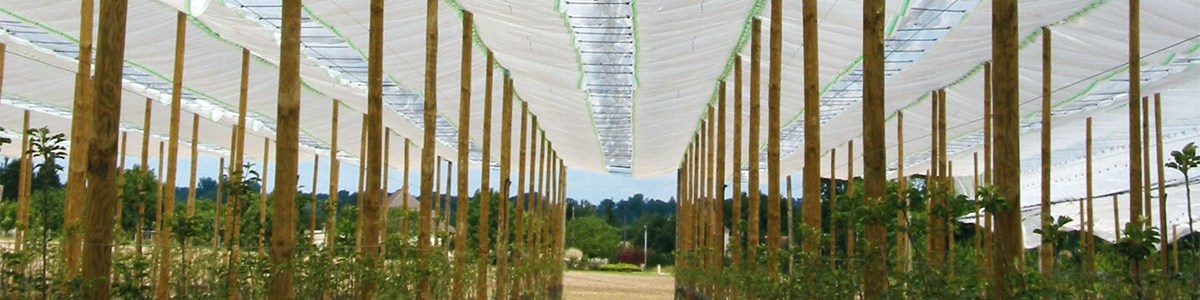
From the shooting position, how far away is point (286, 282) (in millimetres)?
6676

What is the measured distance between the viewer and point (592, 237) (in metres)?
55.3

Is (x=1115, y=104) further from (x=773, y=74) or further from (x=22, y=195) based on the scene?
(x=22, y=195)

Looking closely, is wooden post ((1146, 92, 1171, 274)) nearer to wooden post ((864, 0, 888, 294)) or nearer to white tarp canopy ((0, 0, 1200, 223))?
white tarp canopy ((0, 0, 1200, 223))

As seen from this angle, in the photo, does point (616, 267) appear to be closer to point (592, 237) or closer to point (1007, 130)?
point (592, 237)

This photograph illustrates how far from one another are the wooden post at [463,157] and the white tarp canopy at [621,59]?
13 cm

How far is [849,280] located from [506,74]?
1013 cm

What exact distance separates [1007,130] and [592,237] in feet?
166

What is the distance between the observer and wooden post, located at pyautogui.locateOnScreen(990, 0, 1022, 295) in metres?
5.00

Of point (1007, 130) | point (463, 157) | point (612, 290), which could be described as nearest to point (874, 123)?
point (1007, 130)

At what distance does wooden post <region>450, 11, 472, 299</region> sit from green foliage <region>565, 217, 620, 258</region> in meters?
41.1

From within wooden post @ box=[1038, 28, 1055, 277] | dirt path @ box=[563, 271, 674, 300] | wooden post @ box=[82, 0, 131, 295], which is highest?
wooden post @ box=[1038, 28, 1055, 277]

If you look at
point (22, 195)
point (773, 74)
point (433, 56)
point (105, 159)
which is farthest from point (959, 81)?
point (105, 159)

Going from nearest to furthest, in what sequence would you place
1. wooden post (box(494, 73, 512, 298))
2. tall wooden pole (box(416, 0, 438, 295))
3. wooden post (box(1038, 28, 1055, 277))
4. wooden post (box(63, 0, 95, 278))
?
wooden post (box(63, 0, 95, 278)), tall wooden pole (box(416, 0, 438, 295)), wooden post (box(1038, 28, 1055, 277)), wooden post (box(494, 73, 512, 298))

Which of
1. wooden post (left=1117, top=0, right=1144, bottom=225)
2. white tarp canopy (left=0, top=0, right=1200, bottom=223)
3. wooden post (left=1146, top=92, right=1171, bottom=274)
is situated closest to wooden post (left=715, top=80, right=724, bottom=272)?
white tarp canopy (left=0, top=0, right=1200, bottom=223)
